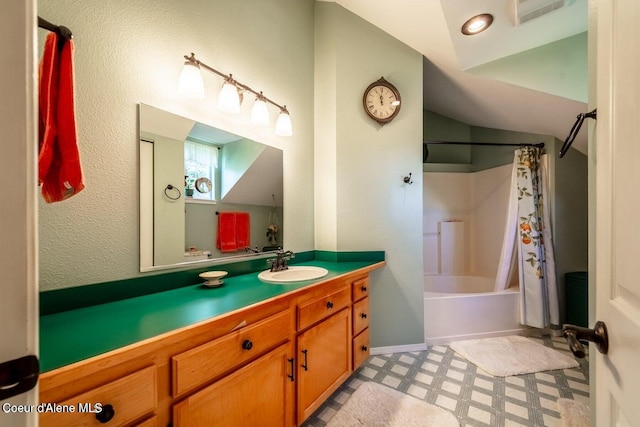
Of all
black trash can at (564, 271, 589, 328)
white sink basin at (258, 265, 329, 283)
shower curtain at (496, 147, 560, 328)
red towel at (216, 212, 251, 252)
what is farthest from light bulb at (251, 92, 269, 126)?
black trash can at (564, 271, 589, 328)

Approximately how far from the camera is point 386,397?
1604mm

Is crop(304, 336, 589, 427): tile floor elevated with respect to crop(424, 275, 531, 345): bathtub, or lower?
lower

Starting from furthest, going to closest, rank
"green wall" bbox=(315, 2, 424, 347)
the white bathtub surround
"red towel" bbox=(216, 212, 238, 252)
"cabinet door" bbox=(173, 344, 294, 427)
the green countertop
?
the white bathtub surround < "green wall" bbox=(315, 2, 424, 347) < "red towel" bbox=(216, 212, 238, 252) < "cabinet door" bbox=(173, 344, 294, 427) < the green countertop

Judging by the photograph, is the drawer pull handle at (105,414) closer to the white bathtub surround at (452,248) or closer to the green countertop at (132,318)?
the green countertop at (132,318)

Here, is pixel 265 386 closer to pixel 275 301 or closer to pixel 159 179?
pixel 275 301

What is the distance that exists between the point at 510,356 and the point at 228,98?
2855 millimetres

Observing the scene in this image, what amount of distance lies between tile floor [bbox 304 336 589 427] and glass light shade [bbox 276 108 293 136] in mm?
1836

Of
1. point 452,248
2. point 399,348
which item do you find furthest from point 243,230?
point 452,248

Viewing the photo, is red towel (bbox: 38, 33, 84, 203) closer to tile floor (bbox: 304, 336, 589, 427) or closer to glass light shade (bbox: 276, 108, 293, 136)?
glass light shade (bbox: 276, 108, 293, 136)

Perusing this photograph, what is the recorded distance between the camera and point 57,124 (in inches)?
29.2

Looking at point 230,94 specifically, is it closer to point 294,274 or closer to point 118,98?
point 118,98

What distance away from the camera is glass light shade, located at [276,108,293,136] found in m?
1.82

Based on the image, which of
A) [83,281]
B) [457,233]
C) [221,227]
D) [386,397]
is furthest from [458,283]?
[83,281]

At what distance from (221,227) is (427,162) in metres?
2.96
